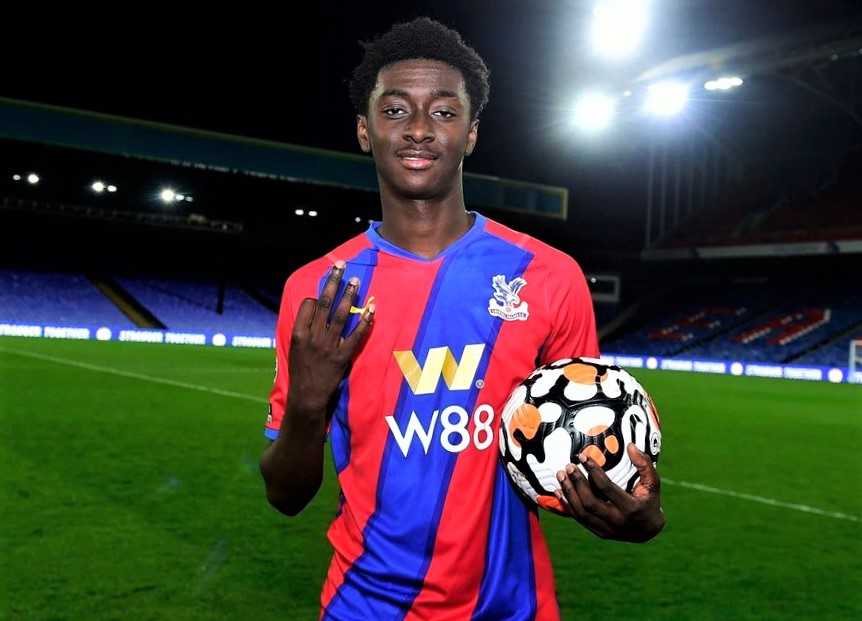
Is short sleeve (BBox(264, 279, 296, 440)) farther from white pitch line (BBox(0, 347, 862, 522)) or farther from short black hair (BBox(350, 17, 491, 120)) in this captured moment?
white pitch line (BBox(0, 347, 862, 522))

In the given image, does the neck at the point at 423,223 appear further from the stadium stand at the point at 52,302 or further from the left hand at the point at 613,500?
the stadium stand at the point at 52,302

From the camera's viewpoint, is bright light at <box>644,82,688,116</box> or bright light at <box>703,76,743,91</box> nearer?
bright light at <box>703,76,743,91</box>

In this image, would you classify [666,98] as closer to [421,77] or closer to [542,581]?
[421,77]

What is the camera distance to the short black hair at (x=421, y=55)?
214 cm

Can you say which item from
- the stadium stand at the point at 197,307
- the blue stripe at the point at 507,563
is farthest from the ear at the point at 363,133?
the stadium stand at the point at 197,307

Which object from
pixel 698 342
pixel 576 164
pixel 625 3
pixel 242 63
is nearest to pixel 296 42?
pixel 242 63

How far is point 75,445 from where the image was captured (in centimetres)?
860

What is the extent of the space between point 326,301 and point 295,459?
392 mm

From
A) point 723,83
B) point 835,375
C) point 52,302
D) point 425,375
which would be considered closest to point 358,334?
point 425,375

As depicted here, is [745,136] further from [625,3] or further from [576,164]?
[625,3]

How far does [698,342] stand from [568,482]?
33.8 m

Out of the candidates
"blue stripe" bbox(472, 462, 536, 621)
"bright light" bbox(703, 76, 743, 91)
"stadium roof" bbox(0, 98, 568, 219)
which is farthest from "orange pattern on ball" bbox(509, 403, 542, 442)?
"stadium roof" bbox(0, 98, 568, 219)

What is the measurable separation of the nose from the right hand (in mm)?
411

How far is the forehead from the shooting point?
6.91 ft
